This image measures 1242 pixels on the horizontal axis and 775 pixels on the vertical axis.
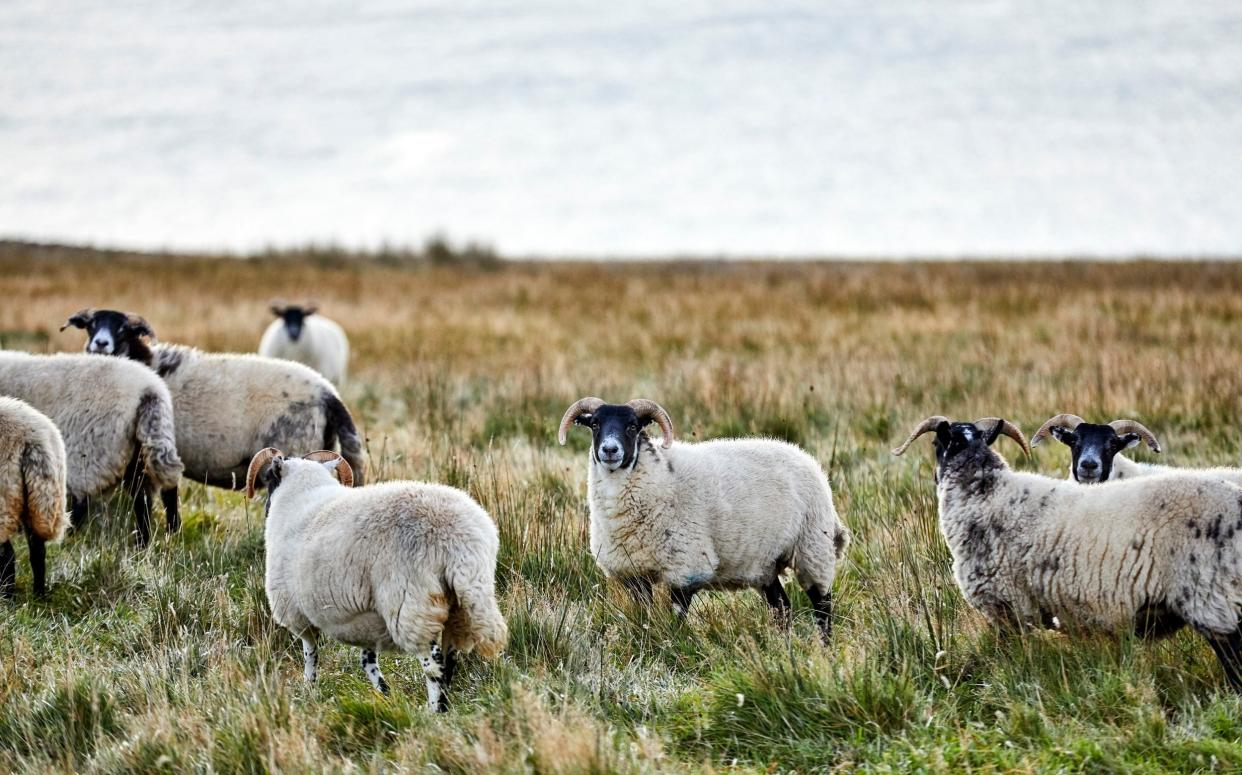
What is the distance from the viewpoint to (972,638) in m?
5.38

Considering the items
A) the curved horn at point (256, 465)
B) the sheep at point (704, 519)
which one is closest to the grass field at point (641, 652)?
the sheep at point (704, 519)

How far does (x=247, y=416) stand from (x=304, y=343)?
806 cm

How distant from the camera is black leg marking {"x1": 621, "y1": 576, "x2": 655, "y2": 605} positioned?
6090 mm

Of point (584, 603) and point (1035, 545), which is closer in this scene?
point (1035, 545)

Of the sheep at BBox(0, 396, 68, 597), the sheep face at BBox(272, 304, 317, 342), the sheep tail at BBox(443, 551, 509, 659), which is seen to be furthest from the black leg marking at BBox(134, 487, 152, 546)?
the sheep face at BBox(272, 304, 317, 342)

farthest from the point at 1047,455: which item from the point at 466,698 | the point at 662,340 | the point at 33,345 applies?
the point at 33,345

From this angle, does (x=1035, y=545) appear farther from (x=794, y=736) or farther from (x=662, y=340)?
(x=662, y=340)

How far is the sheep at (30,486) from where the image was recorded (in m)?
6.55

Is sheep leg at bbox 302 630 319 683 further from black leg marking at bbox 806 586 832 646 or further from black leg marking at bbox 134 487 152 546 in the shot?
black leg marking at bbox 134 487 152 546

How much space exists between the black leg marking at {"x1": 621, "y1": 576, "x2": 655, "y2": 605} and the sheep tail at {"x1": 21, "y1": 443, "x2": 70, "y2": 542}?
3.35 m

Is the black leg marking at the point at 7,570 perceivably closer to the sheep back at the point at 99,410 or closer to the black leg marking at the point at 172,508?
the sheep back at the point at 99,410

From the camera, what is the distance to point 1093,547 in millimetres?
5117

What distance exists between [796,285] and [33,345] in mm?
18856

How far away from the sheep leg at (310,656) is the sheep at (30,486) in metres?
2.17
